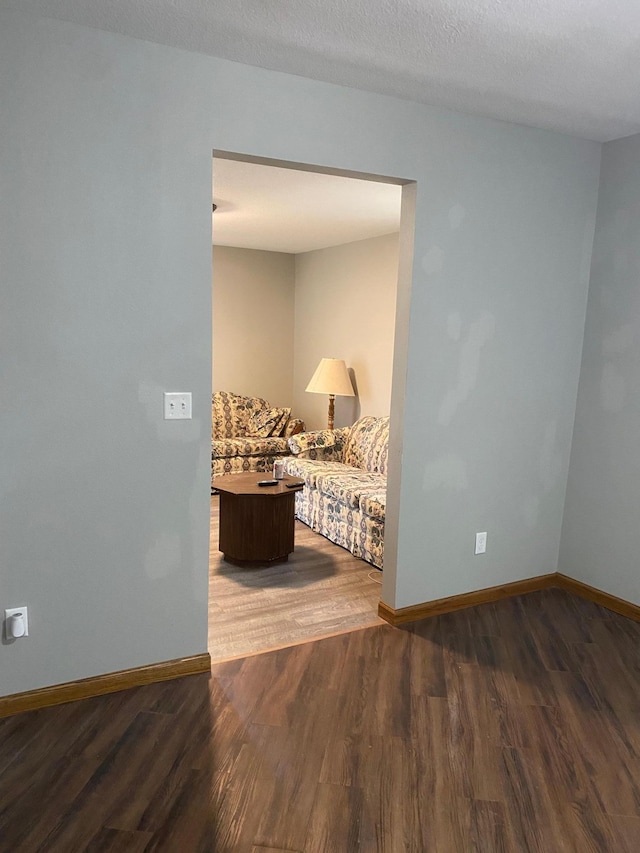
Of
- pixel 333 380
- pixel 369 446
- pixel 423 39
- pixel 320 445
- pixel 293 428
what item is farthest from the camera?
pixel 293 428

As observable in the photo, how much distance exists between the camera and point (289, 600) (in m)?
3.57

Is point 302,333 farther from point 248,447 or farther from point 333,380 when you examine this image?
point 248,447

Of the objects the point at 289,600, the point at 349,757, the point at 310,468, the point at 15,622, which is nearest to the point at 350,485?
the point at 310,468

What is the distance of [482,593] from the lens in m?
3.50

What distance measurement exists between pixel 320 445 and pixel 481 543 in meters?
2.46

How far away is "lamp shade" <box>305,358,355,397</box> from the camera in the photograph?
622 centimetres

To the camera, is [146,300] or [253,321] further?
[253,321]

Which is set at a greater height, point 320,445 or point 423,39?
point 423,39

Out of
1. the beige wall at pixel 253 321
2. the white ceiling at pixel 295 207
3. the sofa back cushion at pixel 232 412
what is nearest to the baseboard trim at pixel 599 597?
the white ceiling at pixel 295 207

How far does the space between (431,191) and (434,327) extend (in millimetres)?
631

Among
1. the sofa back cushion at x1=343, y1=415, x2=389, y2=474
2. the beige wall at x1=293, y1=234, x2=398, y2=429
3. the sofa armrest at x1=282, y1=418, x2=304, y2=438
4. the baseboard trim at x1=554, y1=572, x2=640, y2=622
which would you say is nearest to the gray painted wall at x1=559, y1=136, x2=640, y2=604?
the baseboard trim at x1=554, y1=572, x2=640, y2=622

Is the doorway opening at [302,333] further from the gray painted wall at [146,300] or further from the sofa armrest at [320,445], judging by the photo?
the sofa armrest at [320,445]

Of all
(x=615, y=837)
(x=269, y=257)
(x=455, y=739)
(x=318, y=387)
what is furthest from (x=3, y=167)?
(x=269, y=257)

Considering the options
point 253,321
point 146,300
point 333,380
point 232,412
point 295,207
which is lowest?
point 232,412
